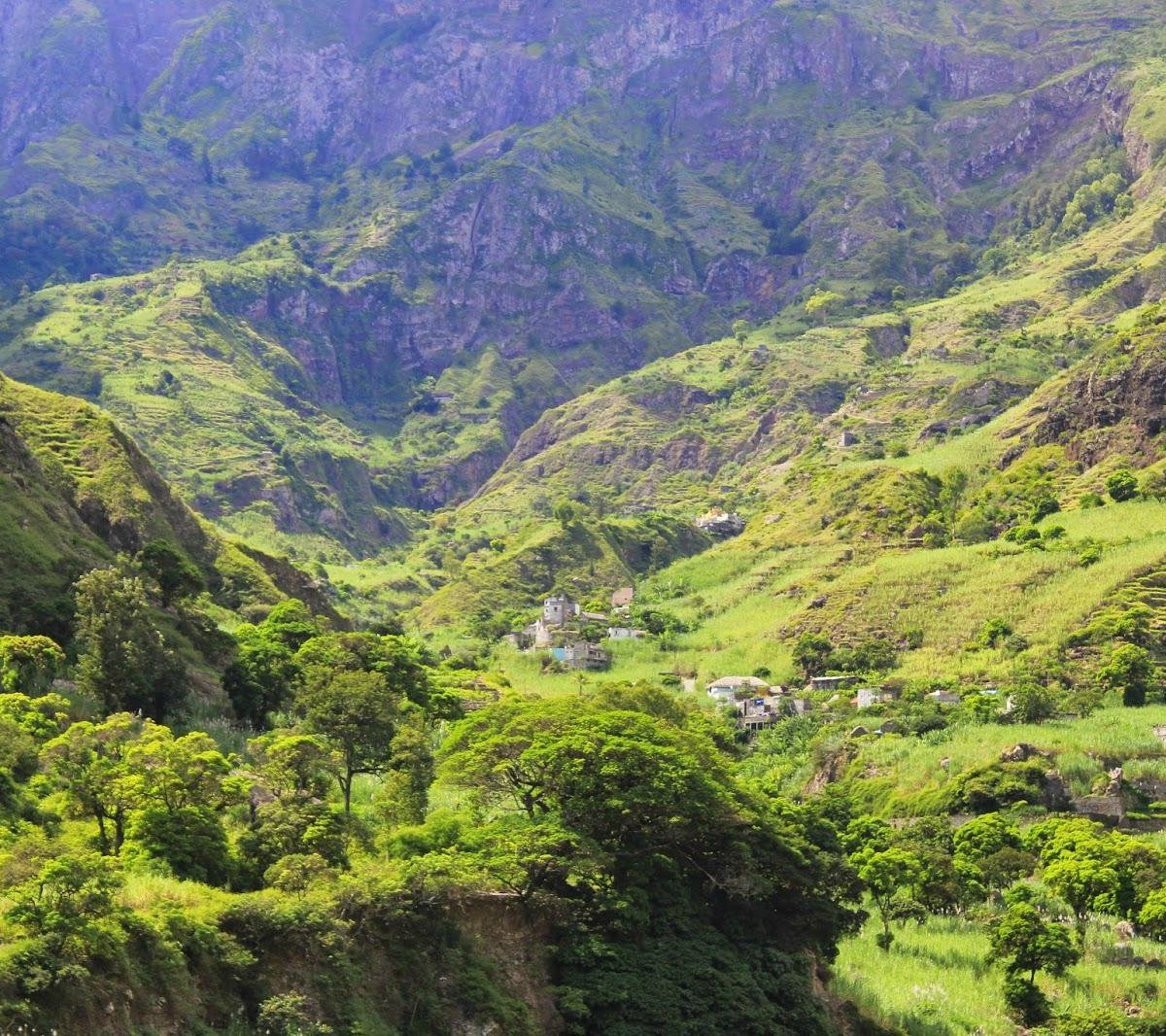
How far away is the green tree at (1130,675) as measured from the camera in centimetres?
10912

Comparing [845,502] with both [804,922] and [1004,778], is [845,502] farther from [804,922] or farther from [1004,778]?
[804,922]

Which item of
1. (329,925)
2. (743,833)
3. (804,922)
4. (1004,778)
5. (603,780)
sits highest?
(329,925)

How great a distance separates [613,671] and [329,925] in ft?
333

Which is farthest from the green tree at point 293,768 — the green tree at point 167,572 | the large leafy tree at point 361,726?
the green tree at point 167,572

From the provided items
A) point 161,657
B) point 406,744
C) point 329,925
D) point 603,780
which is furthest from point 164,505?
point 329,925

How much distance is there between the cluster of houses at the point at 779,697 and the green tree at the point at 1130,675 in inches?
423

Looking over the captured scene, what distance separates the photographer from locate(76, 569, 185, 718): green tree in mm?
58375

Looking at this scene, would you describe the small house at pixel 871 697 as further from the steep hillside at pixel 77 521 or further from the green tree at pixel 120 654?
the green tree at pixel 120 654

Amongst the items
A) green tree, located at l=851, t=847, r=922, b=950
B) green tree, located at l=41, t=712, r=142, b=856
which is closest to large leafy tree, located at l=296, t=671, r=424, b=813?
green tree, located at l=41, t=712, r=142, b=856

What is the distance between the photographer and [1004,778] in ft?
300

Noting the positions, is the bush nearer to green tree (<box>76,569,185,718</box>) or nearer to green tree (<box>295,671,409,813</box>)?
green tree (<box>295,671,409,813</box>)

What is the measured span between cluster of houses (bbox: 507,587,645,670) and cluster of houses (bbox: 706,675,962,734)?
52.2ft

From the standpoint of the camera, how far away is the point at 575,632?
156875 mm

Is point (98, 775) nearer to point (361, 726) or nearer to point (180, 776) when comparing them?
point (180, 776)
